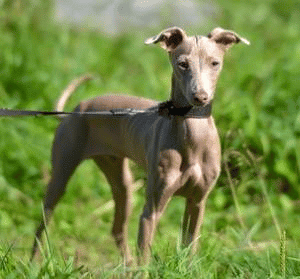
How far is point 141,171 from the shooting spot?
5.60 m

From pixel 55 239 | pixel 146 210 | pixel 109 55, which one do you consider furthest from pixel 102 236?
pixel 109 55

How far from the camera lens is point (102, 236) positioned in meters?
5.50

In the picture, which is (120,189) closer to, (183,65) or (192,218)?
(192,218)

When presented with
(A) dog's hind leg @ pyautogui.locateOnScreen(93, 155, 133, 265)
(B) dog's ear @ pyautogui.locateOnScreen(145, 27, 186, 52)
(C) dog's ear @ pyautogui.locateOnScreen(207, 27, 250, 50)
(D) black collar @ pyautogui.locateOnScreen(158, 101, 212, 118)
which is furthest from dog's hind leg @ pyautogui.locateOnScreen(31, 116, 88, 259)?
(C) dog's ear @ pyautogui.locateOnScreen(207, 27, 250, 50)

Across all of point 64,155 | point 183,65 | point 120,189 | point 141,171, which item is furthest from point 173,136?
point 141,171

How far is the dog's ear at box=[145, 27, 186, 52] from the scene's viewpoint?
3.57m

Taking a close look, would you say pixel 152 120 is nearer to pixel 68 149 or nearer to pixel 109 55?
pixel 68 149

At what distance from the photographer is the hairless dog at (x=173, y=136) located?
3498mm

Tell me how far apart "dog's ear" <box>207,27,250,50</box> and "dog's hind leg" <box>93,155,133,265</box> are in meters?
1.20

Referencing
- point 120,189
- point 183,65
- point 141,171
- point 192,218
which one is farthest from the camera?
point 141,171

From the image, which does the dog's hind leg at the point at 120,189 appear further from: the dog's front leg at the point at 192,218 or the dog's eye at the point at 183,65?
the dog's eye at the point at 183,65

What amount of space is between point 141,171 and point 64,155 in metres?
1.38

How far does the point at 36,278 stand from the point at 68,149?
3.97 feet

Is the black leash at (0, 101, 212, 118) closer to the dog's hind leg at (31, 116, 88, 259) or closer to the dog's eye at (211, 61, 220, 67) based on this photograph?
the dog's eye at (211, 61, 220, 67)
